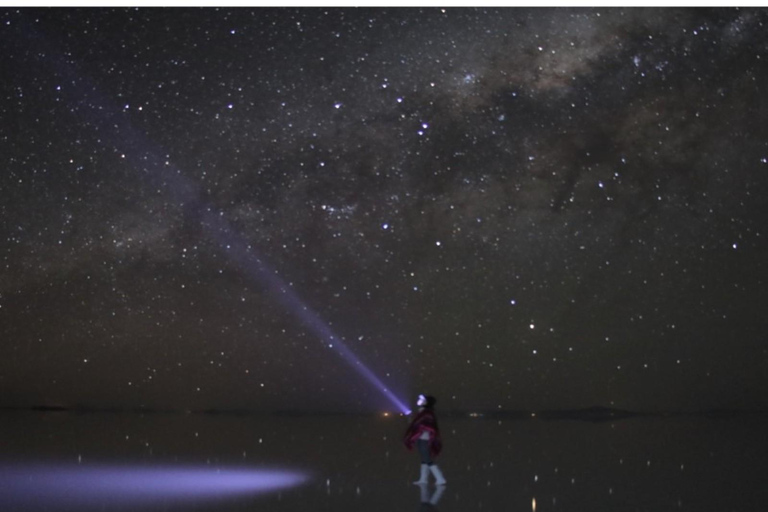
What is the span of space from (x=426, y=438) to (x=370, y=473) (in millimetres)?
1486

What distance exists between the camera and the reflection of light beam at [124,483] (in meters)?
7.67

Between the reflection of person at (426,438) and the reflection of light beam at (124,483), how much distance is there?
1287mm

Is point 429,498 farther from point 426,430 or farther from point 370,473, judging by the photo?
point 370,473

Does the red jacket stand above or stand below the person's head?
below

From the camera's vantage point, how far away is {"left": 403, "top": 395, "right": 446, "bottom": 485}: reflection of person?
8594 millimetres

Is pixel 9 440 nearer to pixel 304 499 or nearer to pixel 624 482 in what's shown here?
pixel 304 499

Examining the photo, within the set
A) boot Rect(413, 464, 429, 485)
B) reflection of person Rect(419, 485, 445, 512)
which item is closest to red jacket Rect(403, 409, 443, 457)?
boot Rect(413, 464, 429, 485)

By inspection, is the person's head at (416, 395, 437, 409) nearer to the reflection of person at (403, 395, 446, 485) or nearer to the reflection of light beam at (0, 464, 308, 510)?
the reflection of person at (403, 395, 446, 485)

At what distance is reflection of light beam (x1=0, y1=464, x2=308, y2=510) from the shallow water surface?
0.04ft

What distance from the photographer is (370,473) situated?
386 inches

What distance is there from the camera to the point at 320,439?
53.4 feet

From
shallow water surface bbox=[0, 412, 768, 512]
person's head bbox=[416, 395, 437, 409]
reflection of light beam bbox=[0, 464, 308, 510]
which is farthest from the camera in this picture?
person's head bbox=[416, 395, 437, 409]

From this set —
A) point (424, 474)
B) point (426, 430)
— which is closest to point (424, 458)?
point (424, 474)

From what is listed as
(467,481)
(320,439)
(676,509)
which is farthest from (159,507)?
(320,439)
